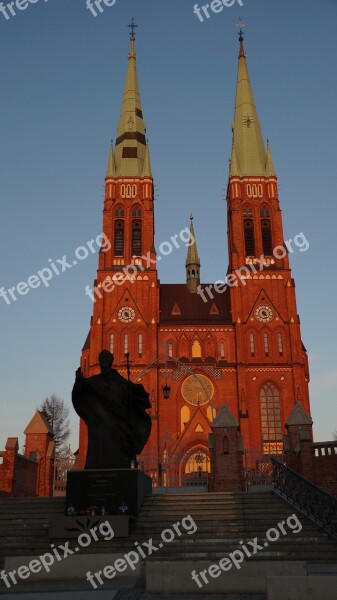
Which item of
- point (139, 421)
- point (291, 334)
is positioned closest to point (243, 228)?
point (291, 334)

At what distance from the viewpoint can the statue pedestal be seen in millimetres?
14984

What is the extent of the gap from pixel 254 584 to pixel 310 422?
13431mm

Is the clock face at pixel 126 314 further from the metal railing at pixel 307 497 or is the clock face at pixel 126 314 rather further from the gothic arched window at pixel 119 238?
the metal railing at pixel 307 497

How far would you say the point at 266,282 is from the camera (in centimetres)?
5525

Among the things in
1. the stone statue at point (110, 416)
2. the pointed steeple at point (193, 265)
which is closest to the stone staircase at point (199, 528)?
the stone statue at point (110, 416)

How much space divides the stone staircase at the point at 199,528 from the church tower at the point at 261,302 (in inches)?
1289

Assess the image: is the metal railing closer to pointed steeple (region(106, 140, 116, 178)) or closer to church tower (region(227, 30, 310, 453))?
church tower (region(227, 30, 310, 453))

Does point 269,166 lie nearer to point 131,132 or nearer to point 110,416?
point 131,132

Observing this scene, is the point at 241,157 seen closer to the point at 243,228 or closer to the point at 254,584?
the point at 243,228

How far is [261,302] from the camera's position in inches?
2143

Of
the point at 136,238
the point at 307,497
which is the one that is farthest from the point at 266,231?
the point at 307,497

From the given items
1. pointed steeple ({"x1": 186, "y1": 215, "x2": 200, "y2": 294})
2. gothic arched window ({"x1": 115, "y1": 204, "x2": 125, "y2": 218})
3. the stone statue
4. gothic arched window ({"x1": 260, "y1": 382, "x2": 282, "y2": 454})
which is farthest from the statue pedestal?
pointed steeple ({"x1": 186, "y1": 215, "x2": 200, "y2": 294})

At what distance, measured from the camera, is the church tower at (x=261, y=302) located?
165 ft

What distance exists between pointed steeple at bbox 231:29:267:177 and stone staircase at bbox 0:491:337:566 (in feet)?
159
